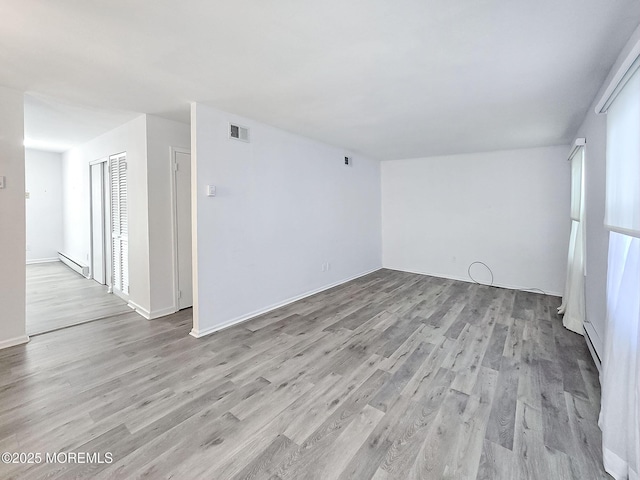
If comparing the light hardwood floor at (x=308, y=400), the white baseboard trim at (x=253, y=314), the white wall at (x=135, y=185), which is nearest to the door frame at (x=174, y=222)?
the white wall at (x=135, y=185)

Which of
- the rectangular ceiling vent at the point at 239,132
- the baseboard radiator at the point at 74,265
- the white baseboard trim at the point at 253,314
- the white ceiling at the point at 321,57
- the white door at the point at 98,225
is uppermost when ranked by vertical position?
the white ceiling at the point at 321,57

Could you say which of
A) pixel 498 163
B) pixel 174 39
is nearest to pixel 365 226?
pixel 498 163

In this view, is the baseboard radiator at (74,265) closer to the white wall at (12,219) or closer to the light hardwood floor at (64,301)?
the light hardwood floor at (64,301)

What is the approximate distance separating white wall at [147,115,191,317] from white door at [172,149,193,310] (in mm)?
74

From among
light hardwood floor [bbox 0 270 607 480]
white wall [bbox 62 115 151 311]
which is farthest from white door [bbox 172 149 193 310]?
light hardwood floor [bbox 0 270 607 480]

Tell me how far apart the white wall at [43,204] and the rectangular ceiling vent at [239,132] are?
5947 millimetres

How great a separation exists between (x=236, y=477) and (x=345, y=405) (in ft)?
2.77

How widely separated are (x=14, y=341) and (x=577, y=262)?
6115mm

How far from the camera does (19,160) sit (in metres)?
2.85

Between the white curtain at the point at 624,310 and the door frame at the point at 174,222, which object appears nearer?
the white curtain at the point at 624,310

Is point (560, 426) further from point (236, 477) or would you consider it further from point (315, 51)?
point (315, 51)

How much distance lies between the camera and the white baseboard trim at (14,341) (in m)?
2.80

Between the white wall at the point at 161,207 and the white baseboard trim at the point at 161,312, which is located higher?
the white wall at the point at 161,207

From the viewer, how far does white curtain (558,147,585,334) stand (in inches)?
130
